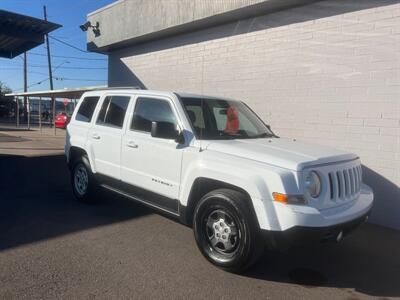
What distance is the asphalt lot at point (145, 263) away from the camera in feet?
12.4

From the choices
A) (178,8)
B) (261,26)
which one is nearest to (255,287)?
(261,26)

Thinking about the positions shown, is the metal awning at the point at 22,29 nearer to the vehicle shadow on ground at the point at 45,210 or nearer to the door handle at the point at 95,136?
the vehicle shadow on ground at the point at 45,210

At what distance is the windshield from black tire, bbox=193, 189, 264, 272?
872 millimetres

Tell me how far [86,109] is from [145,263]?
11.0ft

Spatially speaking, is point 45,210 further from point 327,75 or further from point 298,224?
point 327,75

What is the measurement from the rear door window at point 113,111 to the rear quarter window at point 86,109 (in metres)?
0.33

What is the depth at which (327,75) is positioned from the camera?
7.14 meters

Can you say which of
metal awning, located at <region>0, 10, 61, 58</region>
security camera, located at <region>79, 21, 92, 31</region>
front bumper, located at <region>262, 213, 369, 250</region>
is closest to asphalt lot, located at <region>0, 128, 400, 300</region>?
front bumper, located at <region>262, 213, 369, 250</region>

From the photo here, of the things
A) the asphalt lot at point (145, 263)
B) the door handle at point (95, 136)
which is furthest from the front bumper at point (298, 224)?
the door handle at point (95, 136)

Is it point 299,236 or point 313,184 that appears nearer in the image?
point 299,236

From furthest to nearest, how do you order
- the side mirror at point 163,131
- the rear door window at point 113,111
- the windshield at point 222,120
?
1. the rear door window at point 113,111
2. the windshield at point 222,120
3. the side mirror at point 163,131

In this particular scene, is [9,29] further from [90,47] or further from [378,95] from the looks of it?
[378,95]

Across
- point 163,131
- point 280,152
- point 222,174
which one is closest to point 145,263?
point 222,174

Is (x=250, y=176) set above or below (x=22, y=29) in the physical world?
below
